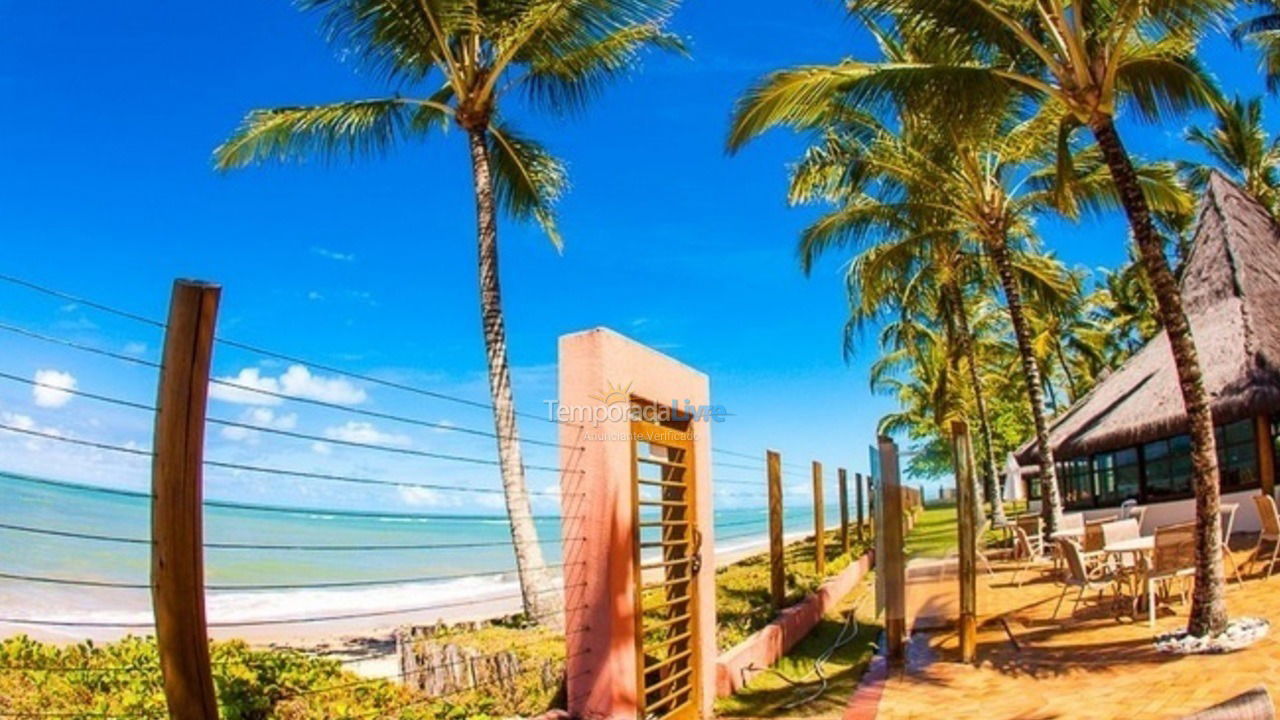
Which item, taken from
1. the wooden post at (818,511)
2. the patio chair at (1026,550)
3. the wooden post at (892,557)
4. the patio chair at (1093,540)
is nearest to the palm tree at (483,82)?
the wooden post at (892,557)

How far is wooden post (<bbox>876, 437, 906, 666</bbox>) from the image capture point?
28.0 ft

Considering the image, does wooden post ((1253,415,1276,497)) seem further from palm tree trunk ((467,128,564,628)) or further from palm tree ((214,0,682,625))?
palm tree trunk ((467,128,564,628))

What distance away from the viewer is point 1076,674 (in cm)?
725

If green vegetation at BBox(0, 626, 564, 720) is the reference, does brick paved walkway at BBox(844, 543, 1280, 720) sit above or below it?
below

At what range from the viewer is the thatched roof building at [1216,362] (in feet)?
47.1

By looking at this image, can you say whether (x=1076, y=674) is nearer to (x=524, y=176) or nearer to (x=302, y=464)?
(x=302, y=464)

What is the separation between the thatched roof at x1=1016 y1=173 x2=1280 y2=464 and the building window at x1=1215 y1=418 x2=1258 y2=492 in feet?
4.45

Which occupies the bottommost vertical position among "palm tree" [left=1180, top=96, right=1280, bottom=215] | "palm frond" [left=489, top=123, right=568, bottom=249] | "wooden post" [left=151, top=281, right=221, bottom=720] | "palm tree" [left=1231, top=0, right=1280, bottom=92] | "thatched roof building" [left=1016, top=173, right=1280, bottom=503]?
"wooden post" [left=151, top=281, right=221, bottom=720]

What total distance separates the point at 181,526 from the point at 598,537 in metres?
3.06

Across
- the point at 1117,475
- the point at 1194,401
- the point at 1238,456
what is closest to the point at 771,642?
the point at 1194,401

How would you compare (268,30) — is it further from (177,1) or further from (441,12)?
(441,12)

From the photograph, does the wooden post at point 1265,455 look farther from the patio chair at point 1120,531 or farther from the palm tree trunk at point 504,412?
the palm tree trunk at point 504,412

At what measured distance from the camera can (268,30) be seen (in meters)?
15.2

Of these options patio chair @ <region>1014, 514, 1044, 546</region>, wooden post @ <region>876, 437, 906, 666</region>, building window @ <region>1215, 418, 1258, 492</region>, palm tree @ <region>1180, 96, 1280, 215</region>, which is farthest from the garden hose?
palm tree @ <region>1180, 96, 1280, 215</region>
